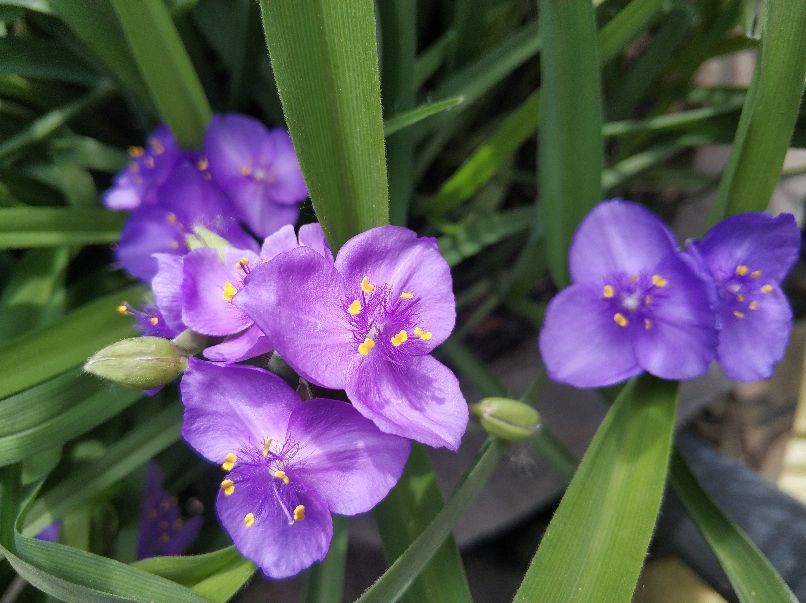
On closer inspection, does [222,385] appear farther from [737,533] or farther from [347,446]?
[737,533]

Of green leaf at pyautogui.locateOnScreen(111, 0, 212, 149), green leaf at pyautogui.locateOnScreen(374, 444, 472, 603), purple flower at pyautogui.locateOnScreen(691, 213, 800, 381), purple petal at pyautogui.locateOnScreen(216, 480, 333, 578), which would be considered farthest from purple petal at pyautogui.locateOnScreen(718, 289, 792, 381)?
green leaf at pyautogui.locateOnScreen(111, 0, 212, 149)

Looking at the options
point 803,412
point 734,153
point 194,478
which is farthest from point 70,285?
point 803,412

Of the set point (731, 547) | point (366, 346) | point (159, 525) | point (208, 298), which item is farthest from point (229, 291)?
point (731, 547)

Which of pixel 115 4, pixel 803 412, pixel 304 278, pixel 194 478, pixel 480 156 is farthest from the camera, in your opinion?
pixel 803 412

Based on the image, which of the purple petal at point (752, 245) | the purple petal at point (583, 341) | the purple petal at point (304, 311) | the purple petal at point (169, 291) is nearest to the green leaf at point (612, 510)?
the purple petal at point (583, 341)

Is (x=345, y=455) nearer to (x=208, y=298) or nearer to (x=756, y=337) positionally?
(x=208, y=298)

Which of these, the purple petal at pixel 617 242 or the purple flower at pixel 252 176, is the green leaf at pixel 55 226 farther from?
the purple petal at pixel 617 242
